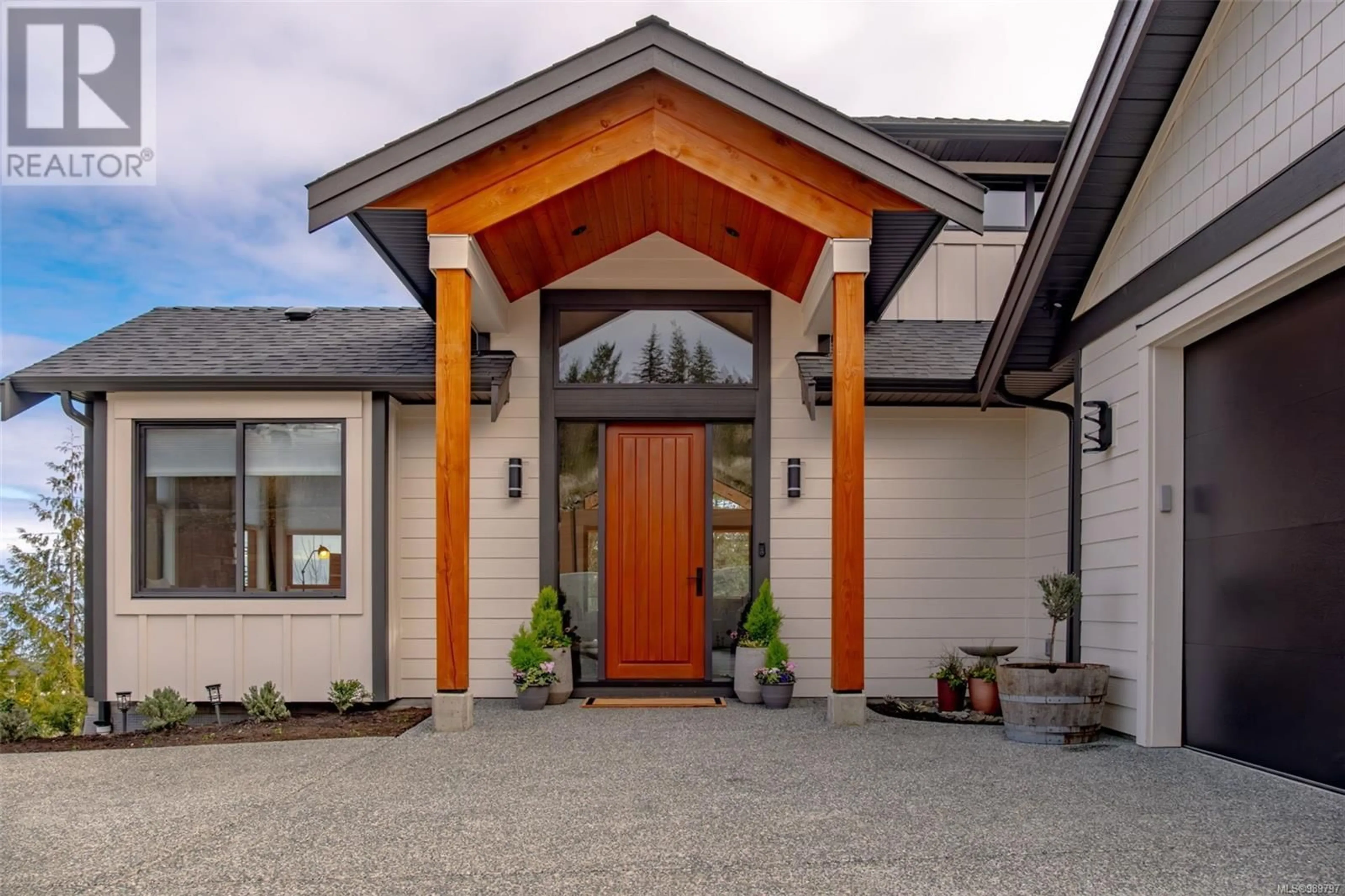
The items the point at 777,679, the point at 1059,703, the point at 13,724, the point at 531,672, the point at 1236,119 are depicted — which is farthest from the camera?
the point at 777,679

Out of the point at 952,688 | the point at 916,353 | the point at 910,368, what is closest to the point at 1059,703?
the point at 952,688

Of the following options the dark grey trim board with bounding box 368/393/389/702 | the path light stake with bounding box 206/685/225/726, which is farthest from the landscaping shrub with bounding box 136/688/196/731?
the dark grey trim board with bounding box 368/393/389/702

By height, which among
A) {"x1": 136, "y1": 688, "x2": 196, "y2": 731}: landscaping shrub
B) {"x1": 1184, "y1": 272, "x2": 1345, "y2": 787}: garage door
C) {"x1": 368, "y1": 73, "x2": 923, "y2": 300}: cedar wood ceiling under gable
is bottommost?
{"x1": 136, "y1": 688, "x2": 196, "y2": 731}: landscaping shrub

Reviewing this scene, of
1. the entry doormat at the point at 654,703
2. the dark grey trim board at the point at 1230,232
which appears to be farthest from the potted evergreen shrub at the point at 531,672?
the dark grey trim board at the point at 1230,232

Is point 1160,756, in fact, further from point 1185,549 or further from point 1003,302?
point 1003,302

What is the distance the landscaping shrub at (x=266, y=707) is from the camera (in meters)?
6.77

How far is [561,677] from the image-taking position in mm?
7348

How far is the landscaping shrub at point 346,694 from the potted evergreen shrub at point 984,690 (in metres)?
4.19

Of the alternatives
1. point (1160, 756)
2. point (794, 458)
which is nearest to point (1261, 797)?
point (1160, 756)

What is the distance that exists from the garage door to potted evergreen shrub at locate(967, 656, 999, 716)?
1594 mm

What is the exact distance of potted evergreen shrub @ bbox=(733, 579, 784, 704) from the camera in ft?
24.1

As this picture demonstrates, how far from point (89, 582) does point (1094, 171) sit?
7113mm

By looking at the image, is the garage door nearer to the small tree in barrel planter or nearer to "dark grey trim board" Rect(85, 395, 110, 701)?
the small tree in barrel planter

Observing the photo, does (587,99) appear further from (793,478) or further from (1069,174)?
(793,478)
